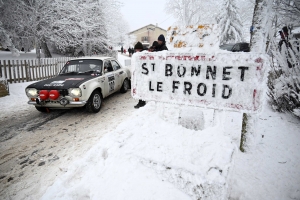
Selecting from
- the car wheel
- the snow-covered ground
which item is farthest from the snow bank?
the car wheel

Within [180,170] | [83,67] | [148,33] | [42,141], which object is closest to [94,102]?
[83,67]

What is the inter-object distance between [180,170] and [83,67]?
4915 millimetres

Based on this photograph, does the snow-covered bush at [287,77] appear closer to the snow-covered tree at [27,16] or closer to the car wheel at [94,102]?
the car wheel at [94,102]

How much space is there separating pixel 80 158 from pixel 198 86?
228 cm

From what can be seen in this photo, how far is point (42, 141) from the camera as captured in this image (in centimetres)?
343

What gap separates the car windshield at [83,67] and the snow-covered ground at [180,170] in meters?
3.35

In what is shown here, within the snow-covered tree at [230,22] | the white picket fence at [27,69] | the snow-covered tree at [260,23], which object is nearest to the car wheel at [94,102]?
the snow-covered tree at [260,23]

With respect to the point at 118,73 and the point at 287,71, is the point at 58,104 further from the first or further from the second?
the point at 287,71

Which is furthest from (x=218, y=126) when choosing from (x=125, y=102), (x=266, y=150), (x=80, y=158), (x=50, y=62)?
(x=50, y=62)

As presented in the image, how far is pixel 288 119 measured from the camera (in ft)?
11.9

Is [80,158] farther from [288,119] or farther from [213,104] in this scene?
[288,119]


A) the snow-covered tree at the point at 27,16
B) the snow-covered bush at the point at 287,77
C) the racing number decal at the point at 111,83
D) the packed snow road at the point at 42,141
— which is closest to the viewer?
the packed snow road at the point at 42,141

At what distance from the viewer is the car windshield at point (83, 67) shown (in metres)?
5.47

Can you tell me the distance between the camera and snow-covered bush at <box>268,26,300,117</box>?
333 centimetres
